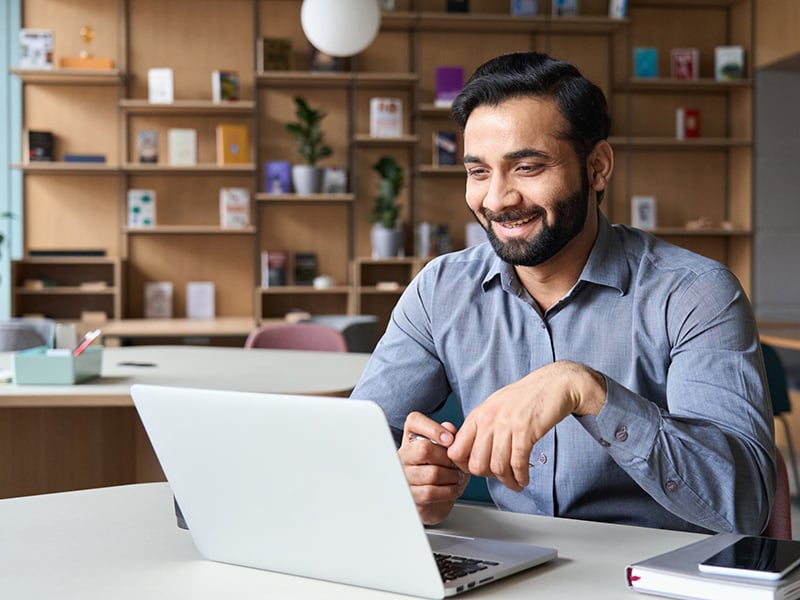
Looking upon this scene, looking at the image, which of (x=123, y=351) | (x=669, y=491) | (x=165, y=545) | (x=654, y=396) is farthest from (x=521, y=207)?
(x=123, y=351)

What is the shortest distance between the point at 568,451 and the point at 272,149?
5.17 meters

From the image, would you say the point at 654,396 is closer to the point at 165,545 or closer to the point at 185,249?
the point at 165,545

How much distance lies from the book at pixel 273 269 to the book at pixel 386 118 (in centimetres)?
98

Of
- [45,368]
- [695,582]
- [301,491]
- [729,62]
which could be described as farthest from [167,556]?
[729,62]

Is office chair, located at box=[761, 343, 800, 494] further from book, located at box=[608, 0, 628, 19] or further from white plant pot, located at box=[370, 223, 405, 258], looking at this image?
book, located at box=[608, 0, 628, 19]

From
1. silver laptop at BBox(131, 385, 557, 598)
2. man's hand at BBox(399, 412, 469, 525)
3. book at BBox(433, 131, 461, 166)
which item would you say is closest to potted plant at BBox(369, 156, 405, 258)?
book at BBox(433, 131, 461, 166)

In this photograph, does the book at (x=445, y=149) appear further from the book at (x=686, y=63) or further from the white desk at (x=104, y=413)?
the white desk at (x=104, y=413)

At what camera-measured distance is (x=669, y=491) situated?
1.31 metres

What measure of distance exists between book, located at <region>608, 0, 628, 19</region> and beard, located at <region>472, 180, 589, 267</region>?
5.08 meters

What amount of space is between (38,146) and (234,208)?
1.24 m

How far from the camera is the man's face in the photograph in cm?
157

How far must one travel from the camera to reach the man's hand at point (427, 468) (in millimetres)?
1271

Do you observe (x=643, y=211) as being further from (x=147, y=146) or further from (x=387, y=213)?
(x=147, y=146)

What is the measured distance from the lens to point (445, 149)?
6406 millimetres
